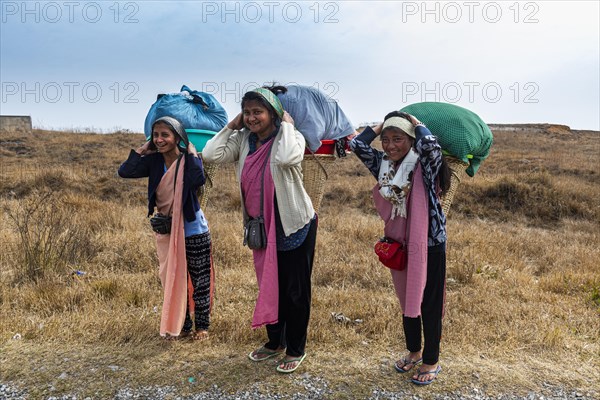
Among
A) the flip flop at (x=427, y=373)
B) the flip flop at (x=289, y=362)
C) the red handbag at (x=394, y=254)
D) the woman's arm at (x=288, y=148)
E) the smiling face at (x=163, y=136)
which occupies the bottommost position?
the flip flop at (x=427, y=373)

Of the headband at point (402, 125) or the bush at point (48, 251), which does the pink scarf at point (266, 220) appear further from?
the bush at point (48, 251)

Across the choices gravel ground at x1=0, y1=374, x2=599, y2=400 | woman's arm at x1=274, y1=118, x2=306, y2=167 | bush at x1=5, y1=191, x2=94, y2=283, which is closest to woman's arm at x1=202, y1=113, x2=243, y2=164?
woman's arm at x1=274, y1=118, x2=306, y2=167

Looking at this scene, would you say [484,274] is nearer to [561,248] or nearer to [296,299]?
[561,248]

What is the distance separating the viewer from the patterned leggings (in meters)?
3.43

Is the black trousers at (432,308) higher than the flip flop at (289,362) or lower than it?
higher

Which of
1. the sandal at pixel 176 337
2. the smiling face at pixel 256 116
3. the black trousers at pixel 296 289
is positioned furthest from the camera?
the sandal at pixel 176 337

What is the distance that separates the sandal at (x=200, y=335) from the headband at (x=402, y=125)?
212cm

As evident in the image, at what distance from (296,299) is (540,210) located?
27.0 ft

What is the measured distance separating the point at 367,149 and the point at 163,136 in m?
1.39

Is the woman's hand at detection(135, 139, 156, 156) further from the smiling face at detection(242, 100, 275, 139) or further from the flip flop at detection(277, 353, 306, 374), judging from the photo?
the flip flop at detection(277, 353, 306, 374)

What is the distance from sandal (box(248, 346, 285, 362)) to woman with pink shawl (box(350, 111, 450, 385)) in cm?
99

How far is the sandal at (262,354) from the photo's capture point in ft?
11.1

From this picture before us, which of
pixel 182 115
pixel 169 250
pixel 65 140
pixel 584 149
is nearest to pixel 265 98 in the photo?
pixel 182 115

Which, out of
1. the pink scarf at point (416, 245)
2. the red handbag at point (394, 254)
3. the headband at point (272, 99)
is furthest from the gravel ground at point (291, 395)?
the headband at point (272, 99)
